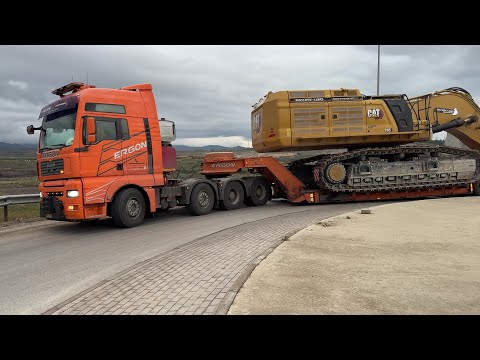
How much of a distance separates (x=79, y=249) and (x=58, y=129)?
3696 millimetres

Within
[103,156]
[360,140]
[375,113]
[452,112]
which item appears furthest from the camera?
A: [452,112]

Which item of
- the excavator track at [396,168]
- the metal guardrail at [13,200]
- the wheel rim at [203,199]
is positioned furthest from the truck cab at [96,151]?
the excavator track at [396,168]

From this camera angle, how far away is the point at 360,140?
13.6m

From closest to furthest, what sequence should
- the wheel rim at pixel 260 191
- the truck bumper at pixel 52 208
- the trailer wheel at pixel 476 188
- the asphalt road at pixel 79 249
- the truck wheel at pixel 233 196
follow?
the asphalt road at pixel 79 249 < the truck bumper at pixel 52 208 < the truck wheel at pixel 233 196 < the wheel rim at pixel 260 191 < the trailer wheel at pixel 476 188

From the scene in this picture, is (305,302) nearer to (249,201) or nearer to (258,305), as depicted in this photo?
(258,305)

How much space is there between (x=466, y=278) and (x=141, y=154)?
8.08m

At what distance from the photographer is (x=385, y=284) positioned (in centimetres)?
445

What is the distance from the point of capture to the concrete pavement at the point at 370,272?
379 centimetres

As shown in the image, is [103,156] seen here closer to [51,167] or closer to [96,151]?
[96,151]

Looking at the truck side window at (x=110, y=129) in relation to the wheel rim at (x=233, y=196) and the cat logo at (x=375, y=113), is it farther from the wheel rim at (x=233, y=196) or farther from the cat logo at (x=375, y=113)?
the cat logo at (x=375, y=113)

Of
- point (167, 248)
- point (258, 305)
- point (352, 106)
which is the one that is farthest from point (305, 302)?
point (352, 106)

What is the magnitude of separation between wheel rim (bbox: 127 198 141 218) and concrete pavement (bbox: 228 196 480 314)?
4.64m

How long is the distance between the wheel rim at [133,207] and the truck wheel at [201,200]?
2.02 metres

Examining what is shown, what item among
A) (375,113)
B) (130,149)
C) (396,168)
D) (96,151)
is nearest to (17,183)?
(130,149)
